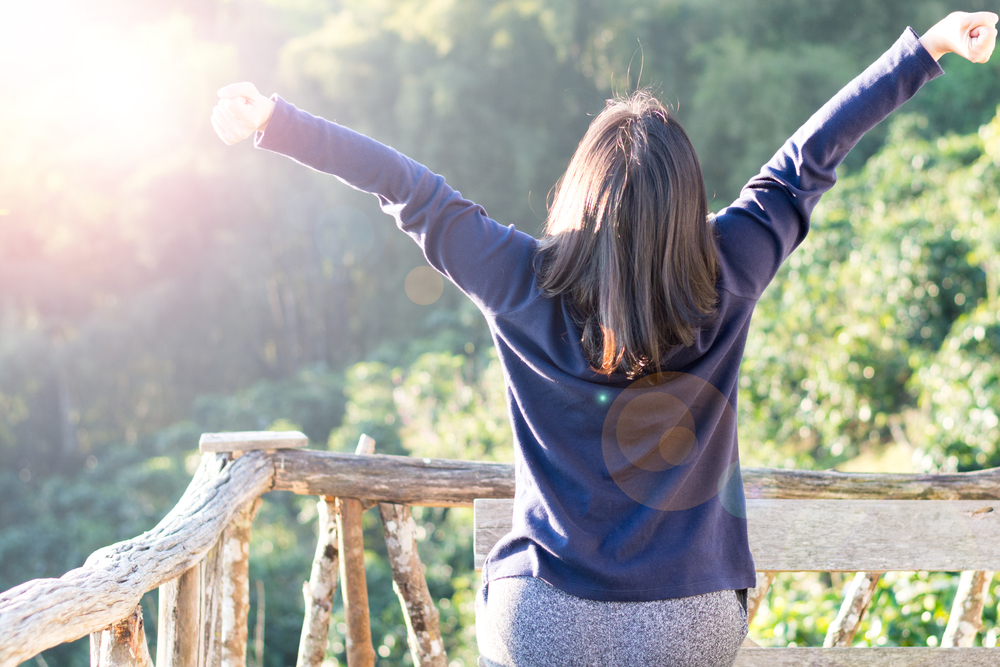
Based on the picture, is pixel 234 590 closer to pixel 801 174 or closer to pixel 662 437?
pixel 662 437

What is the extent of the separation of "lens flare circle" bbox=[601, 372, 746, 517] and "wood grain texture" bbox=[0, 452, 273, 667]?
60cm

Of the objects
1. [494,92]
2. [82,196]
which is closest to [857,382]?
[494,92]

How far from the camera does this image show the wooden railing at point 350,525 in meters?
1.17

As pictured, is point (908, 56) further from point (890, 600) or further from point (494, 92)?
point (494, 92)

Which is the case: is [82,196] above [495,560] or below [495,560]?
above

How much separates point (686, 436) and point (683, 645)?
0.21m

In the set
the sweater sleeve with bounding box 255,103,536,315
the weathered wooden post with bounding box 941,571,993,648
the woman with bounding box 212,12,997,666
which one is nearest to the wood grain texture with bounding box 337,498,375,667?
the woman with bounding box 212,12,997,666

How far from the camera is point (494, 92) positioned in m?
8.55

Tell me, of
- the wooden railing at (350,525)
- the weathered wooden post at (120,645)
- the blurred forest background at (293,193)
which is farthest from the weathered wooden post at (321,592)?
the blurred forest background at (293,193)

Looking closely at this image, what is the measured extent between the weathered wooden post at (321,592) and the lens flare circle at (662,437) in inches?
35.4

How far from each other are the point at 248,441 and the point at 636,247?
0.95 m

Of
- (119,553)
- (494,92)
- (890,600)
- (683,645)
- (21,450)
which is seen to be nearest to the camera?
(683,645)

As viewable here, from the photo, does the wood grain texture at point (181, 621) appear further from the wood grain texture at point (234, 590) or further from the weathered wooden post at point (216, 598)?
the wood grain texture at point (234, 590)

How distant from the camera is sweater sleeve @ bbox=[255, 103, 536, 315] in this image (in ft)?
2.54
